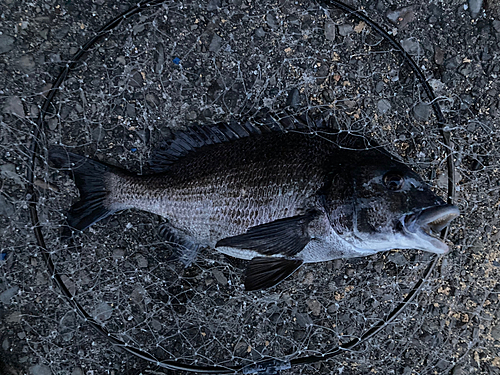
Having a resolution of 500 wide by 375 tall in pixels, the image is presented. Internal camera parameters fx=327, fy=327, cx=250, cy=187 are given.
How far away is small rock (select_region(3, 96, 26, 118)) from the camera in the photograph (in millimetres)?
1952

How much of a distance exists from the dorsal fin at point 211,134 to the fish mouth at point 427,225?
0.67 m

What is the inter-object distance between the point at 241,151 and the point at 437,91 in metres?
1.30

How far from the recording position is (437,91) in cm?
202

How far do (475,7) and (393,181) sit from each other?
4.51ft

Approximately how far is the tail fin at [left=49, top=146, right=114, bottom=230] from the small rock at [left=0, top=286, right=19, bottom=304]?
577 millimetres

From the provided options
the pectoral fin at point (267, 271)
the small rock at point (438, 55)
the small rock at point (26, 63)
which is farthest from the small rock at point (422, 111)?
the small rock at point (26, 63)

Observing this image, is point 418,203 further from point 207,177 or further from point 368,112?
point 207,177

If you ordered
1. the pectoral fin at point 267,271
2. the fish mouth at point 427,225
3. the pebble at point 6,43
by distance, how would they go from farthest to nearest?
the pebble at point 6,43 < the pectoral fin at point 267,271 < the fish mouth at point 427,225

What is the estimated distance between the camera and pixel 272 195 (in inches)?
65.2

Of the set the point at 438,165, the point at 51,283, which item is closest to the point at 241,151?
the point at 438,165

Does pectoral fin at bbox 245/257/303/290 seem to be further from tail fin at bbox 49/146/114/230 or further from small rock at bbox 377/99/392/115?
small rock at bbox 377/99/392/115

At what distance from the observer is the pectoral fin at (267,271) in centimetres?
169

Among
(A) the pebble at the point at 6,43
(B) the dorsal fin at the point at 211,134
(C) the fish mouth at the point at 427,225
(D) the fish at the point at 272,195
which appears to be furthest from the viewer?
(A) the pebble at the point at 6,43

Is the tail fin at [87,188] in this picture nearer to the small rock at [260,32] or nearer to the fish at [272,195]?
the fish at [272,195]
